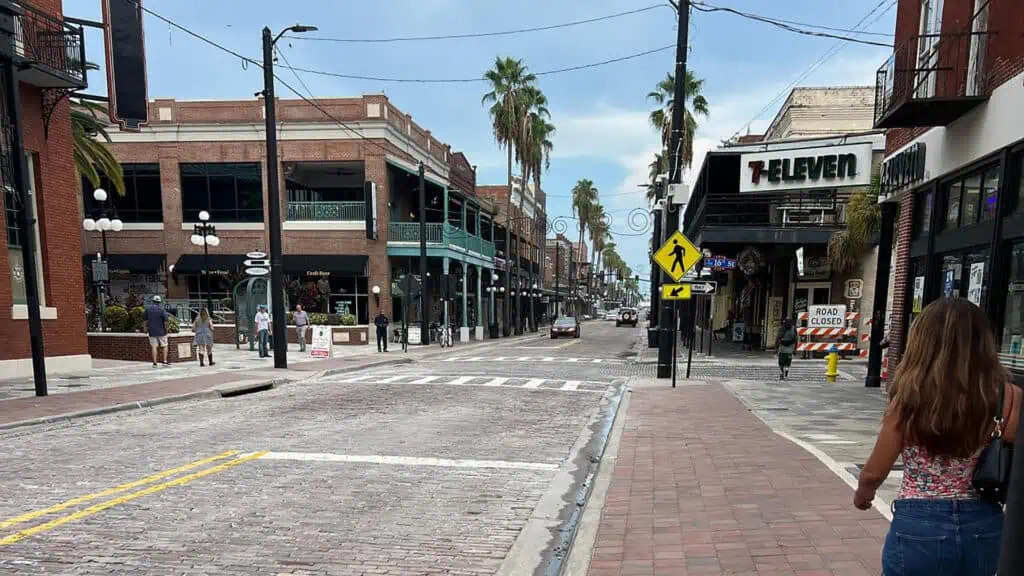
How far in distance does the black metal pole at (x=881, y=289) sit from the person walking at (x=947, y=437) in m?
10.9

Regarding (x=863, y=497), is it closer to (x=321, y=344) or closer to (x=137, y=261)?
(x=321, y=344)

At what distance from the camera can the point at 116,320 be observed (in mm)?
17219

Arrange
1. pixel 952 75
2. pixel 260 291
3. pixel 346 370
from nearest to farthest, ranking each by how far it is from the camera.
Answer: pixel 952 75, pixel 346 370, pixel 260 291

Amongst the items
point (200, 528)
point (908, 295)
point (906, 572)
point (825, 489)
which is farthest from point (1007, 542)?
point (908, 295)

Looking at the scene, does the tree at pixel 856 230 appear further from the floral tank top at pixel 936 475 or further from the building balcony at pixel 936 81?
the floral tank top at pixel 936 475

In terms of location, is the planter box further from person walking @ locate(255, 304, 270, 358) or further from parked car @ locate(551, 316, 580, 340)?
parked car @ locate(551, 316, 580, 340)

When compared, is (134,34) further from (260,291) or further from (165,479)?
(165,479)

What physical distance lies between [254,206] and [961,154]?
2836 cm

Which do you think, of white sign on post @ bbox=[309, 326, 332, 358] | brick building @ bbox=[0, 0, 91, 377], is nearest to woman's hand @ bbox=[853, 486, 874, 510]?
brick building @ bbox=[0, 0, 91, 377]

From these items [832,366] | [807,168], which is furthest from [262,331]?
[807,168]

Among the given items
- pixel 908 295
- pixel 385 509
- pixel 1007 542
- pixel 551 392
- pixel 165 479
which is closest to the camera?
pixel 1007 542

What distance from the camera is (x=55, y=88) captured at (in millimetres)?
12891

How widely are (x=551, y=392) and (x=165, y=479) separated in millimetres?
7520

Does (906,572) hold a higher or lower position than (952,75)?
lower
